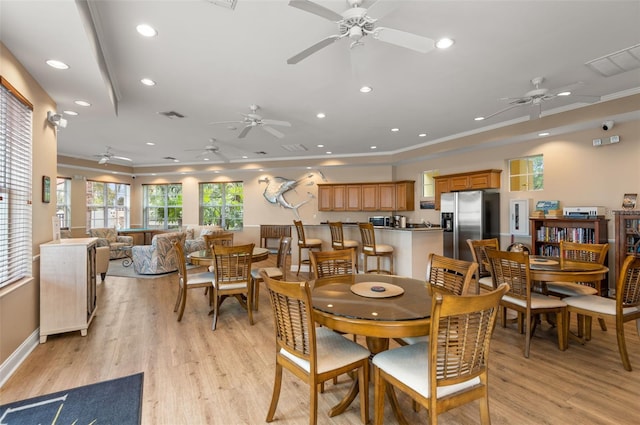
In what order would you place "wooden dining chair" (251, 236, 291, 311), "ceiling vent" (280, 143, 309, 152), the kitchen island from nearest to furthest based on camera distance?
"wooden dining chair" (251, 236, 291, 311) → the kitchen island → "ceiling vent" (280, 143, 309, 152)

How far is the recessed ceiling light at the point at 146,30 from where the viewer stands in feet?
8.58

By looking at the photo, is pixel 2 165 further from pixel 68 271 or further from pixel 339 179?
pixel 339 179

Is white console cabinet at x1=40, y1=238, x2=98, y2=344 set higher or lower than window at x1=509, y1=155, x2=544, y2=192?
lower

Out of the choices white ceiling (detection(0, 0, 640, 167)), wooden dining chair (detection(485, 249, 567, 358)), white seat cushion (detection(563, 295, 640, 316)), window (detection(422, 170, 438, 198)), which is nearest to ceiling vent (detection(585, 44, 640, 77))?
white ceiling (detection(0, 0, 640, 167))

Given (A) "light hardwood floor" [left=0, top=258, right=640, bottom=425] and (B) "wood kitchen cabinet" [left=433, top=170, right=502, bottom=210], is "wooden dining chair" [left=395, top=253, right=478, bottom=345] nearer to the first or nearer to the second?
(A) "light hardwood floor" [left=0, top=258, right=640, bottom=425]

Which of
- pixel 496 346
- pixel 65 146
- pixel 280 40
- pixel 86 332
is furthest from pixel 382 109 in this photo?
pixel 65 146

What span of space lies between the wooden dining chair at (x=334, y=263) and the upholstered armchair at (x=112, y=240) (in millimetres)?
7849

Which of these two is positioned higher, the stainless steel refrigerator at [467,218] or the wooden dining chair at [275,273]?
the stainless steel refrigerator at [467,218]

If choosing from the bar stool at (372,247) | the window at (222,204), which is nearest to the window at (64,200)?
the window at (222,204)

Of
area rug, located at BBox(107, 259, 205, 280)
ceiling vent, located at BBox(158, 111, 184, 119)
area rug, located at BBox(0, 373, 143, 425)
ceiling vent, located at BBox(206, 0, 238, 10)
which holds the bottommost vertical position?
area rug, located at BBox(0, 373, 143, 425)

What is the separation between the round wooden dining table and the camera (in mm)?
1567

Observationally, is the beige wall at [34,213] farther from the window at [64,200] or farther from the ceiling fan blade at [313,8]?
the window at [64,200]

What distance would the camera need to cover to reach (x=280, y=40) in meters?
2.90

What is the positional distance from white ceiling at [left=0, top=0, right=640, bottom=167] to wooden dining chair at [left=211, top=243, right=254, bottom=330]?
7.11 feet
